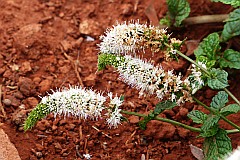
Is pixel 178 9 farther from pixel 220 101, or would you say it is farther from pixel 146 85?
pixel 146 85

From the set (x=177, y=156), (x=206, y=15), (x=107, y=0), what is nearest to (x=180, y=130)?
(x=177, y=156)

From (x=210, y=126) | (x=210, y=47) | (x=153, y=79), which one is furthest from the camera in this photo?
(x=210, y=47)

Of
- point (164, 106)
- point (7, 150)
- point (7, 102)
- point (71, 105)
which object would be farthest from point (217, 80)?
point (7, 102)

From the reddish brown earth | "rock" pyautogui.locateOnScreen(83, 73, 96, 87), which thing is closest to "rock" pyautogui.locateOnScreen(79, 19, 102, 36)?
the reddish brown earth

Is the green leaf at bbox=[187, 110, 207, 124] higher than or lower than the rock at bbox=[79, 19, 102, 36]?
lower

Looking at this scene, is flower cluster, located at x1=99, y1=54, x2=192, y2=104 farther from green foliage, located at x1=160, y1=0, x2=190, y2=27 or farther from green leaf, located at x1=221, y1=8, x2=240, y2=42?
green foliage, located at x1=160, y1=0, x2=190, y2=27

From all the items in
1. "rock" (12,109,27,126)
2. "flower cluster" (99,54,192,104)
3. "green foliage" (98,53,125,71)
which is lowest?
"rock" (12,109,27,126)
